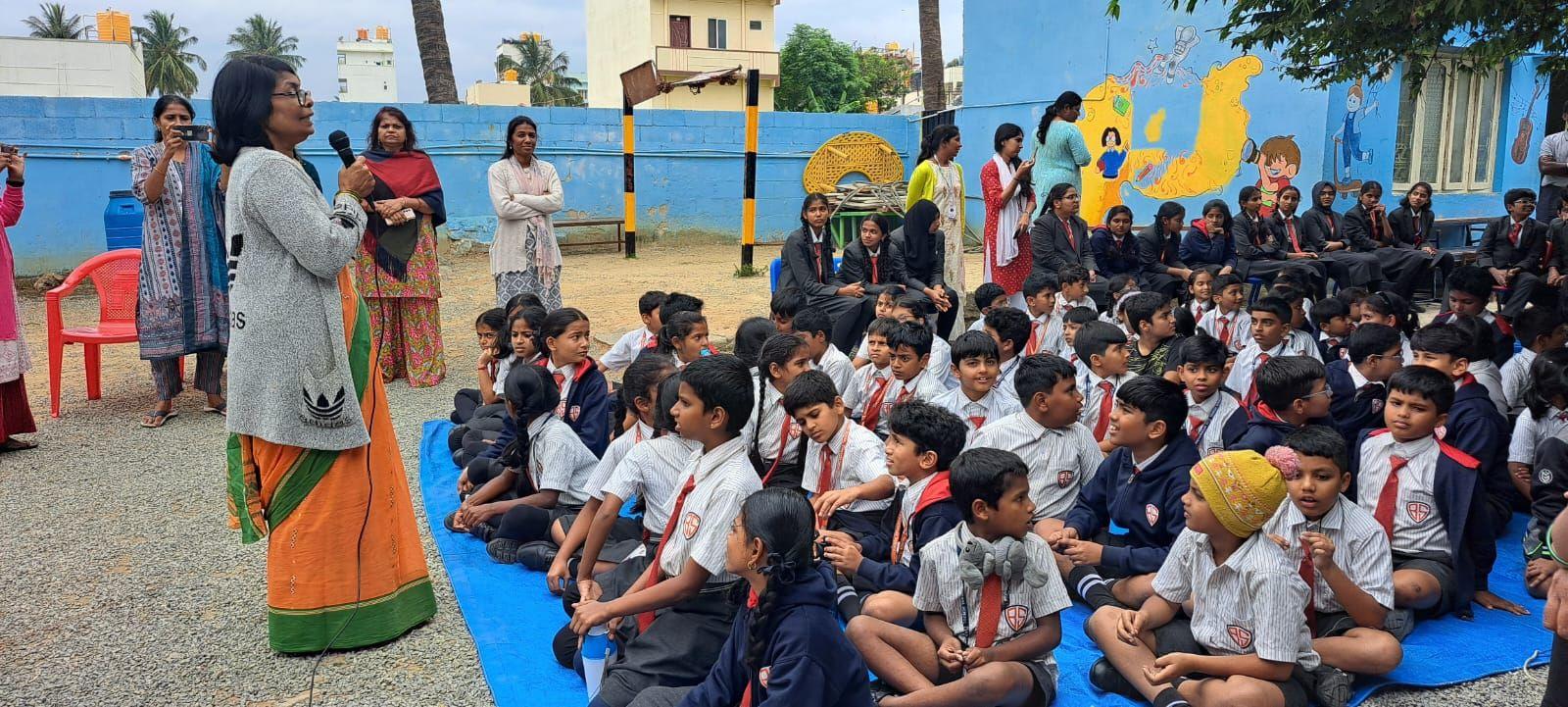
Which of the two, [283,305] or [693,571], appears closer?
[693,571]

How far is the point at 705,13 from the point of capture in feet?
110

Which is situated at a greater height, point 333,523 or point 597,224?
point 597,224

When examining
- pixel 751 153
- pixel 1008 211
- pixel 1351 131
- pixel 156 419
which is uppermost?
pixel 1351 131

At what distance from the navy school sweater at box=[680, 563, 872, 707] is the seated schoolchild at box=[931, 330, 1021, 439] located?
80.1 inches

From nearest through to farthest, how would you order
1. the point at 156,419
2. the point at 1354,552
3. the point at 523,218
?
Result: the point at 1354,552
the point at 156,419
the point at 523,218

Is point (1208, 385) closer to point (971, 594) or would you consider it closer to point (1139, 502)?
point (1139, 502)

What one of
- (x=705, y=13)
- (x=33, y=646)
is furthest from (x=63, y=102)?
(x=705, y=13)

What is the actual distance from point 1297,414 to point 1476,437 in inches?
24.2

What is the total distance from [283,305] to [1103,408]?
3.15 meters

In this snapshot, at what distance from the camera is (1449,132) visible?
37.0 feet

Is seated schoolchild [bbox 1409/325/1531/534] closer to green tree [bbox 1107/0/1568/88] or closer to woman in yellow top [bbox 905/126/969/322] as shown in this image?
green tree [bbox 1107/0/1568/88]

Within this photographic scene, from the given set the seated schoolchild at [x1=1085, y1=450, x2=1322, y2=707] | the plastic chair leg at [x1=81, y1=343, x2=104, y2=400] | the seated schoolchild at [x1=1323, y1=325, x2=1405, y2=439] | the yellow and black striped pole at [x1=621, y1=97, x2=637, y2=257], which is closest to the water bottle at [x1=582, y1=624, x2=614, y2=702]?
the seated schoolchild at [x1=1085, y1=450, x2=1322, y2=707]

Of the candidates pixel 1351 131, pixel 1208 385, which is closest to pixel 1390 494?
pixel 1208 385

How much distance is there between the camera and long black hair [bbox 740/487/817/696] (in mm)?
2229
